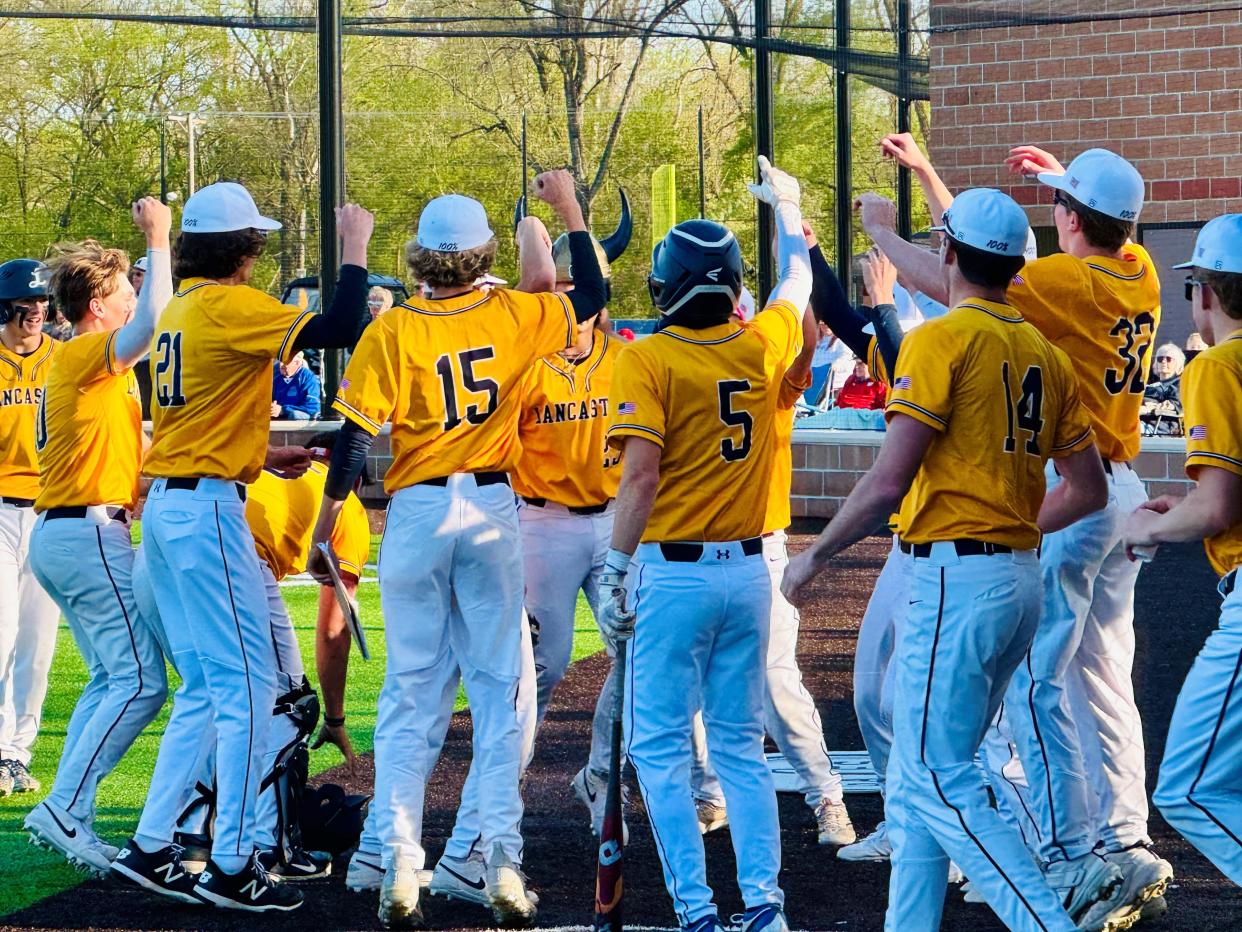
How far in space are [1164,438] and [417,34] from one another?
8448 mm

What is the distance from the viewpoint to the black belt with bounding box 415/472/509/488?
525 cm

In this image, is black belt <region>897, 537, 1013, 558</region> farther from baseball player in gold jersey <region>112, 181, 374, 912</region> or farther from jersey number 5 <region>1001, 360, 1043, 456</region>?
baseball player in gold jersey <region>112, 181, 374, 912</region>

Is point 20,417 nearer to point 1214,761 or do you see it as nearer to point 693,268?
point 693,268

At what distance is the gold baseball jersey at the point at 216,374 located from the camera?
528cm

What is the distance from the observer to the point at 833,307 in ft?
18.6

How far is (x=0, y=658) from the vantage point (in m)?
6.86

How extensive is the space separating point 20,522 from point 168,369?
6.34ft

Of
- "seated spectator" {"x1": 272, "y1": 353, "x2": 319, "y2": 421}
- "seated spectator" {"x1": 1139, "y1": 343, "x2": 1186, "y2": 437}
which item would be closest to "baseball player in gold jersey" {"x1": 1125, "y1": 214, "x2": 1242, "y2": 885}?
"seated spectator" {"x1": 1139, "y1": 343, "x2": 1186, "y2": 437}

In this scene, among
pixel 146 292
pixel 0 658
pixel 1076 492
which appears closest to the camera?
pixel 1076 492

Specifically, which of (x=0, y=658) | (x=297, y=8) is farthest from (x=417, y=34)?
(x=0, y=658)

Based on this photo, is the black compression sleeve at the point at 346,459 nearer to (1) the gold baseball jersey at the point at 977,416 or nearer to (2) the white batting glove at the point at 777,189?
(2) the white batting glove at the point at 777,189

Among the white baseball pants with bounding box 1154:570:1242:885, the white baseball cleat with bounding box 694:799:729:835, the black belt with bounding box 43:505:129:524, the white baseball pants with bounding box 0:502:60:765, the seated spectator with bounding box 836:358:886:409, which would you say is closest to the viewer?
the white baseball pants with bounding box 1154:570:1242:885

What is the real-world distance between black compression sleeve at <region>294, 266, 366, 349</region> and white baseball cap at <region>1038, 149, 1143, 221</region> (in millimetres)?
2307

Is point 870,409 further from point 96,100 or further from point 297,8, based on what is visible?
point 96,100
